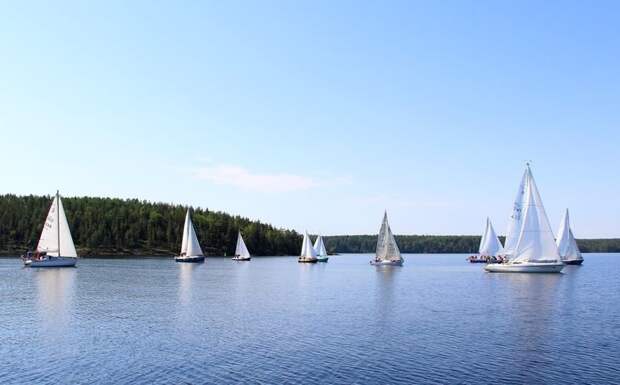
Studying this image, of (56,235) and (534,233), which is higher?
(534,233)

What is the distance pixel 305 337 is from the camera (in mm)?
46438

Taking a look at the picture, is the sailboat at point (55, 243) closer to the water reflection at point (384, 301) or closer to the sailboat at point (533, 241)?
the water reflection at point (384, 301)

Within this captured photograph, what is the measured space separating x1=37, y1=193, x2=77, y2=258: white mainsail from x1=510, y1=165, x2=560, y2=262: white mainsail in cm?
10078

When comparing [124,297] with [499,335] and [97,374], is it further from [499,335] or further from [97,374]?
[499,335]

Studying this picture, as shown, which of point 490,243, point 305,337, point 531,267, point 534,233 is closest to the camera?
point 305,337

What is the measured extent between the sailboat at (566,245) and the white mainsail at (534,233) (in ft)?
182

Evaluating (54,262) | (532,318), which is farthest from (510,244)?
(54,262)

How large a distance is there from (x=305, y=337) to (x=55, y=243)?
356ft

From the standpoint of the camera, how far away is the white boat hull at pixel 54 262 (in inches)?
5241

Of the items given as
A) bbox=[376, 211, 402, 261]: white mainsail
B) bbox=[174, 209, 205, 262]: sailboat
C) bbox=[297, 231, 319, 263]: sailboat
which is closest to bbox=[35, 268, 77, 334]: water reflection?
bbox=[174, 209, 205, 262]: sailboat

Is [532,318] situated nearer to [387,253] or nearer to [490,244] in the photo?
[387,253]

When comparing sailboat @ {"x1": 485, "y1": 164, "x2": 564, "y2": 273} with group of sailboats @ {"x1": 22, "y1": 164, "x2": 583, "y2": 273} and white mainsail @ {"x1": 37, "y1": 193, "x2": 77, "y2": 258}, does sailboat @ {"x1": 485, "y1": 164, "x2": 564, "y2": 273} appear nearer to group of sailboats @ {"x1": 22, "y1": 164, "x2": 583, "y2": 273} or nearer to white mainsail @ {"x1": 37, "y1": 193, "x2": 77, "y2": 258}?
group of sailboats @ {"x1": 22, "y1": 164, "x2": 583, "y2": 273}

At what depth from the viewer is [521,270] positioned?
111m

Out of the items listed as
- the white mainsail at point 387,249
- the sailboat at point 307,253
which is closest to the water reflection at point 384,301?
the white mainsail at point 387,249
